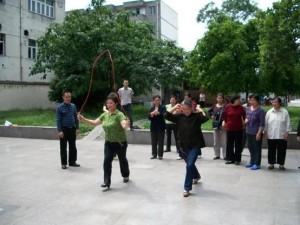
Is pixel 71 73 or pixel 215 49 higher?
pixel 215 49

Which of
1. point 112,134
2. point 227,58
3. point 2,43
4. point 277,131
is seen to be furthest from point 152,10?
point 112,134

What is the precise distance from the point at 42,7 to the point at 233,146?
23927 millimetres

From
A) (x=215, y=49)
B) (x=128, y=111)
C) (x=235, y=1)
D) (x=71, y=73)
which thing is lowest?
(x=128, y=111)

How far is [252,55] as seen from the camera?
20562 millimetres

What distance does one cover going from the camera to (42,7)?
94.8 feet

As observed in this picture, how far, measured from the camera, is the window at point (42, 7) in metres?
27.8

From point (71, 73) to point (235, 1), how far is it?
75.6ft

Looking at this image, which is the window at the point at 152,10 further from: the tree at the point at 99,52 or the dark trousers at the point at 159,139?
the dark trousers at the point at 159,139

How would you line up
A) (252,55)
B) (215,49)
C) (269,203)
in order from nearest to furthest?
(269,203) < (252,55) < (215,49)

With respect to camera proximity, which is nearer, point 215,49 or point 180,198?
point 180,198

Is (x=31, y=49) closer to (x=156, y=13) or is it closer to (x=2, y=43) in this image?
(x=2, y=43)

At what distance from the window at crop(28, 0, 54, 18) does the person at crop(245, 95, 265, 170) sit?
23.1 m

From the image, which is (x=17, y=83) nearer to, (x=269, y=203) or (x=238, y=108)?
(x=238, y=108)

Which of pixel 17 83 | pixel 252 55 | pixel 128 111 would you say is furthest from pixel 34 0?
pixel 128 111
